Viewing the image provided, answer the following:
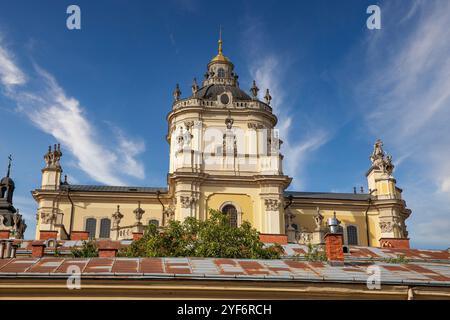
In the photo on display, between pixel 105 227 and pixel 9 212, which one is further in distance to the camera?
pixel 9 212

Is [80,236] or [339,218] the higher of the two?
[339,218]

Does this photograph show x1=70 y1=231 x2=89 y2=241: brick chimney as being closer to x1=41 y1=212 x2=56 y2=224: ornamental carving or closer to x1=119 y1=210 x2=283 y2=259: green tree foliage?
x1=41 y1=212 x2=56 y2=224: ornamental carving

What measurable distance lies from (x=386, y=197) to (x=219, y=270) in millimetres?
36769

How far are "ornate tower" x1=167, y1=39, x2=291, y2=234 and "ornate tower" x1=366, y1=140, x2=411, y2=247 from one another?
394 inches

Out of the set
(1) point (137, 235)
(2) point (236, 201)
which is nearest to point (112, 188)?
(2) point (236, 201)

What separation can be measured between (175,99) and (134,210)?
1059 centimetres

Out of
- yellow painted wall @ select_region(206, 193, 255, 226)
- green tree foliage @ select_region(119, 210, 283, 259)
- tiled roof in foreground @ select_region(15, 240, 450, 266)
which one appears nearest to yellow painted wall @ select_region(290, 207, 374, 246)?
yellow painted wall @ select_region(206, 193, 255, 226)

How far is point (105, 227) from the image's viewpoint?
50000 mm

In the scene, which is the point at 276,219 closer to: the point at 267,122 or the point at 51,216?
the point at 267,122

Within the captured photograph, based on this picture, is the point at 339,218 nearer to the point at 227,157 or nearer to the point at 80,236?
the point at 227,157

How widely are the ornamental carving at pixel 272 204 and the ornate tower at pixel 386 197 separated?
32.7 ft

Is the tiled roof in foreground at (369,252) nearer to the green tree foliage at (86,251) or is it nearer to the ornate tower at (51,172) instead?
the green tree foliage at (86,251)

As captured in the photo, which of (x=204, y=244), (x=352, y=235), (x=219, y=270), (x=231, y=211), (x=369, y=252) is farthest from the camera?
(x=352, y=235)
